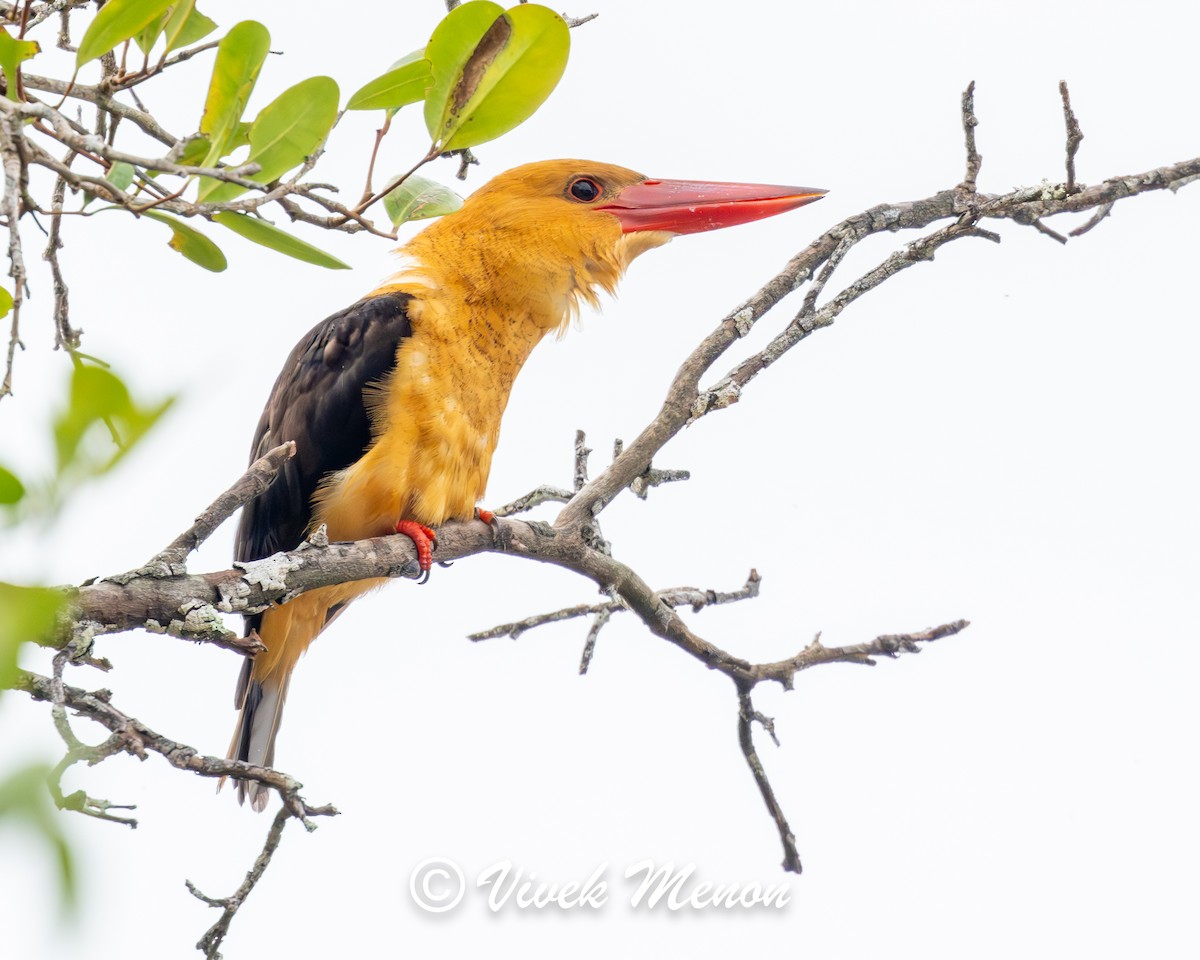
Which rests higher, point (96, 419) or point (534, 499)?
point (534, 499)

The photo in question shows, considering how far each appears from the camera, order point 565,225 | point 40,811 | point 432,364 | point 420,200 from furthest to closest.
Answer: point 565,225 → point 432,364 → point 420,200 → point 40,811

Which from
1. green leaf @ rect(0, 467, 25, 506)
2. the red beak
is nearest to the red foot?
the red beak

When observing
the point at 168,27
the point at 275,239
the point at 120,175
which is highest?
the point at 168,27

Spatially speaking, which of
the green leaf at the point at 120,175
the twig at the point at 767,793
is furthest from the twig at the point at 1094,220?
the green leaf at the point at 120,175

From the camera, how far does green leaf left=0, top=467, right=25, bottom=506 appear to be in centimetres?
75

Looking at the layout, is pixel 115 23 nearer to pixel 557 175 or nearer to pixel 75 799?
pixel 75 799

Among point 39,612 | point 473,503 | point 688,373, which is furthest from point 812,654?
point 39,612

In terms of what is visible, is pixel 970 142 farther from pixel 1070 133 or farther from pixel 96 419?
pixel 96 419

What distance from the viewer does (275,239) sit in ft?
6.58

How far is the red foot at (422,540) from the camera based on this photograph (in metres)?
3.17

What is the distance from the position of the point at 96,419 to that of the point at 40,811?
9.3 inches

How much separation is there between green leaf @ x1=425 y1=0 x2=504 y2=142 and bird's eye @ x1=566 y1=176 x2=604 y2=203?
1.96 meters

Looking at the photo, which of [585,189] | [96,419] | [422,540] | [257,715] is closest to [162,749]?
[96,419]

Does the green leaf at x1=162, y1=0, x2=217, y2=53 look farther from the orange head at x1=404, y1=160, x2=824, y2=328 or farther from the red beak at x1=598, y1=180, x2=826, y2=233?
the red beak at x1=598, y1=180, x2=826, y2=233
